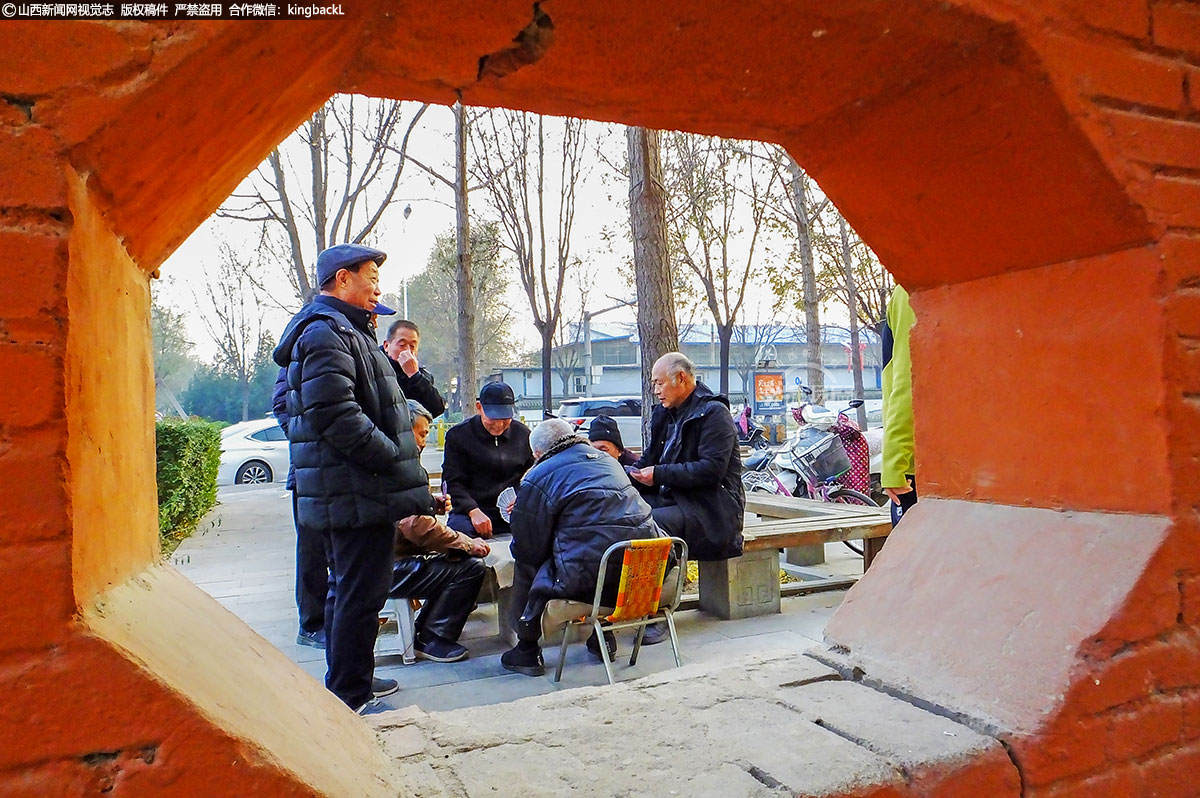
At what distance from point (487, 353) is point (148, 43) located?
40371 mm

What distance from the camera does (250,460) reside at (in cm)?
1770

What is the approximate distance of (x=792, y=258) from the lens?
1650 cm

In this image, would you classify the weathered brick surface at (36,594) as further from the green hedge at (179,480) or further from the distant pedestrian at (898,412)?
the green hedge at (179,480)

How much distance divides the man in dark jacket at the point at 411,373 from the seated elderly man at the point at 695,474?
1349 millimetres

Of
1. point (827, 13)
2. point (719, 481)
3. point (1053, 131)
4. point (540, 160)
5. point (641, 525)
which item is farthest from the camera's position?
point (540, 160)

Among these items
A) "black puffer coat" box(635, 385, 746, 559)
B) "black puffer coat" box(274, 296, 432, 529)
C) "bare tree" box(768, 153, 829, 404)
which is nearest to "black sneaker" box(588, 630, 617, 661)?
"black puffer coat" box(635, 385, 746, 559)

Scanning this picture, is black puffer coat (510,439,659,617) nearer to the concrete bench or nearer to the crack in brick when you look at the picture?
the concrete bench

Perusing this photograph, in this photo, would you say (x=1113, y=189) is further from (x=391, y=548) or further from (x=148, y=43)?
(x=391, y=548)

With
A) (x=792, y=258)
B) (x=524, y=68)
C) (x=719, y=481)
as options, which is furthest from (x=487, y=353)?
(x=524, y=68)

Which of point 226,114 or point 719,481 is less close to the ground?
point 226,114

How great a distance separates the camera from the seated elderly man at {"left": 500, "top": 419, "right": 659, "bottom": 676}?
419 centimetres

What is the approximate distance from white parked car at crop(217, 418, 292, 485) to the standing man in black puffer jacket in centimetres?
1504

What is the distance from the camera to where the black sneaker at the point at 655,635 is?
16.5 ft

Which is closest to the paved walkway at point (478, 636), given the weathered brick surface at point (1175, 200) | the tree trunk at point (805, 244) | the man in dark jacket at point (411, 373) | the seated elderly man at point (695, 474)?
the seated elderly man at point (695, 474)
